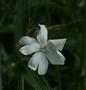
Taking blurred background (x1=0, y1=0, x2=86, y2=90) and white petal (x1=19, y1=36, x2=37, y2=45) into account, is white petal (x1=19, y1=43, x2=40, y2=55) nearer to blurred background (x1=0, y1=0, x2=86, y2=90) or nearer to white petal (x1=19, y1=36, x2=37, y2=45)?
white petal (x1=19, y1=36, x2=37, y2=45)

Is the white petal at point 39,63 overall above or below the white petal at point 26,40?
below

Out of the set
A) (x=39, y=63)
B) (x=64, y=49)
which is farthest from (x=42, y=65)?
(x=64, y=49)

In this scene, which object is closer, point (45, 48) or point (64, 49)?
→ point (45, 48)

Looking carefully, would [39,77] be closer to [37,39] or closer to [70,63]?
[37,39]

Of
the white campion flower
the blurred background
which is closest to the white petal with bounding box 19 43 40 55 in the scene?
the white campion flower

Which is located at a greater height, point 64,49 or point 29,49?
point 29,49

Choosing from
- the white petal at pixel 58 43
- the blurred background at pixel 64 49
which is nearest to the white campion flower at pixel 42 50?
the white petal at pixel 58 43

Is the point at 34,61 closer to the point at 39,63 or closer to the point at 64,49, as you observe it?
the point at 39,63

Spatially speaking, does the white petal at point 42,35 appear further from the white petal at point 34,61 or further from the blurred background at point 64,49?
the blurred background at point 64,49

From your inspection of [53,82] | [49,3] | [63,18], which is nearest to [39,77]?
[53,82]
